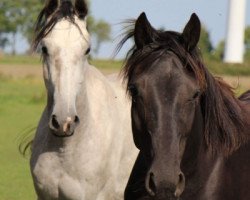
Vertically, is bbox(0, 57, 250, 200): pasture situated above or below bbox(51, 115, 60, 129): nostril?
below

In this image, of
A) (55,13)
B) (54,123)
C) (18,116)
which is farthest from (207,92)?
(18,116)

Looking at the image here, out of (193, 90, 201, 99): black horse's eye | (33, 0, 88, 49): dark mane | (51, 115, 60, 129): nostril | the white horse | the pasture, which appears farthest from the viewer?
the pasture

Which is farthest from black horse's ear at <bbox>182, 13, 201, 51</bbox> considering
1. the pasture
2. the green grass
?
the green grass

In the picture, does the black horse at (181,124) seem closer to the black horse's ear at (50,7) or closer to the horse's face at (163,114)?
the horse's face at (163,114)

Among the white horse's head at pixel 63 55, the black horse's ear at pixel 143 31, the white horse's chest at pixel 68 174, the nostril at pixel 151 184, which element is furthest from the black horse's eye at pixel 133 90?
the white horse's chest at pixel 68 174

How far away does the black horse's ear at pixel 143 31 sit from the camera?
5148 mm

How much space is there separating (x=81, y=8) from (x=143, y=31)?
7.44 feet

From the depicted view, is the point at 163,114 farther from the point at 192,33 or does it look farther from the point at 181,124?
the point at 192,33

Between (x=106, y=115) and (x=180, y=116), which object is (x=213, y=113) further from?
(x=106, y=115)

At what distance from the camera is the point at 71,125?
6547mm

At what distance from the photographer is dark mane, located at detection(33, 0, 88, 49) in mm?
7116

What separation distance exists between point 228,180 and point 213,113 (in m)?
0.48

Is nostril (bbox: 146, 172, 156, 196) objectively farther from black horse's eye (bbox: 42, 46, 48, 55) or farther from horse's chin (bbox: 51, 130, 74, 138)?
black horse's eye (bbox: 42, 46, 48, 55)

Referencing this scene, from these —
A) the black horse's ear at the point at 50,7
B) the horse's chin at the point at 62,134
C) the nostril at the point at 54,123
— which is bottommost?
the horse's chin at the point at 62,134
